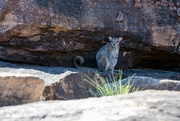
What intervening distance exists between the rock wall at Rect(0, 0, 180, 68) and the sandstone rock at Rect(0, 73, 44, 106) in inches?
164

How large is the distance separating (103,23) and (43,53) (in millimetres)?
2716

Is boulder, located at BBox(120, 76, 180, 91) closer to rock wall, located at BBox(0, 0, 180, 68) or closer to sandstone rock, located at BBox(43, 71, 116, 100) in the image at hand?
sandstone rock, located at BBox(43, 71, 116, 100)

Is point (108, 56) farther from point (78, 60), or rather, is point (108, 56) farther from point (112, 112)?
point (112, 112)

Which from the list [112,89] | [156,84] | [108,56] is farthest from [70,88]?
[108,56]

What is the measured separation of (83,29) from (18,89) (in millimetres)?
4996

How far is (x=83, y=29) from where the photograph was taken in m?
7.98

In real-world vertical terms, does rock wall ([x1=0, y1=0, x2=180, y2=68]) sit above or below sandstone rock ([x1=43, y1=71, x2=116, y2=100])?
above

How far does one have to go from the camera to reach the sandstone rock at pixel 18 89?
10.8 ft

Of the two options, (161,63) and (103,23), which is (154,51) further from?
(103,23)

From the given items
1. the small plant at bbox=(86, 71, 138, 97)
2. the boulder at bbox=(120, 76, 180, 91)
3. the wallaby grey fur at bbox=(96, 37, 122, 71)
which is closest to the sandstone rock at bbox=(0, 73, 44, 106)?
the small plant at bbox=(86, 71, 138, 97)

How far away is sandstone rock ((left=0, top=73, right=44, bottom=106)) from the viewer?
10.8ft

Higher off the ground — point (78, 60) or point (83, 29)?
point (83, 29)

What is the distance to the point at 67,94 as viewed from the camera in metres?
4.84

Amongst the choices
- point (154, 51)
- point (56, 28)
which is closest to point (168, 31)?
point (154, 51)
